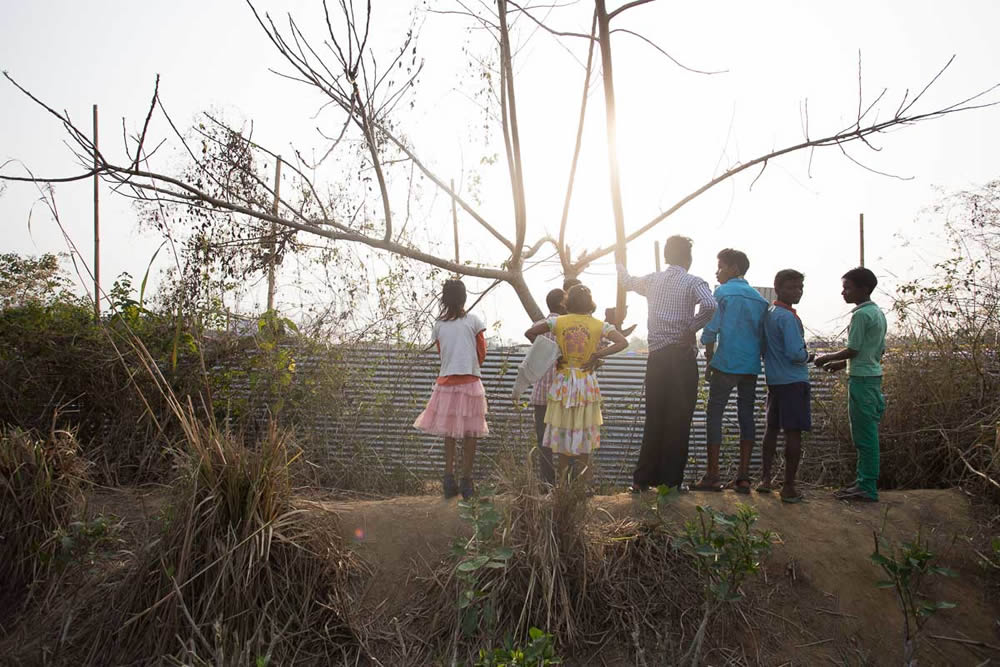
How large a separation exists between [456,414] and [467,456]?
0.27 meters

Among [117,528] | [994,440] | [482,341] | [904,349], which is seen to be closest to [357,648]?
[117,528]

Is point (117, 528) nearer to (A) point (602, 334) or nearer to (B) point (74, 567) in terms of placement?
(B) point (74, 567)

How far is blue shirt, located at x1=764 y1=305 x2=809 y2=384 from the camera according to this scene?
15.2ft

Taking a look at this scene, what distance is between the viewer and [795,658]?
3.71 meters

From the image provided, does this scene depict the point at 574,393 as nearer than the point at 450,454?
Yes

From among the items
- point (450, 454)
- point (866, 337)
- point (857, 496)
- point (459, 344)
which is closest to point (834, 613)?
point (857, 496)

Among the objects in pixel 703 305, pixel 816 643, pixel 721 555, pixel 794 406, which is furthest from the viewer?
pixel 794 406

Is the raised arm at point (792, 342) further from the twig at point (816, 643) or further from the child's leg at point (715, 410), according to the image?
the twig at point (816, 643)

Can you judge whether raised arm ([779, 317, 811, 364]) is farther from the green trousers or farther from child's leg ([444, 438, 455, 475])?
child's leg ([444, 438, 455, 475])

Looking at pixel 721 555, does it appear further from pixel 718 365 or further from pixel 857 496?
pixel 857 496

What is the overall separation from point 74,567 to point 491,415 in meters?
3.09

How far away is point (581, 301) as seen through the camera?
4.62m

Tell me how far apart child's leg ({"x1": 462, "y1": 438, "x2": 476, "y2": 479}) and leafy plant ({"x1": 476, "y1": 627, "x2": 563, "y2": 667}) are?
157 cm

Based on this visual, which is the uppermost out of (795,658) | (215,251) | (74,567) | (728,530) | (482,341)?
(215,251)
